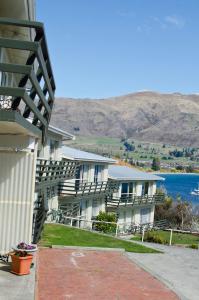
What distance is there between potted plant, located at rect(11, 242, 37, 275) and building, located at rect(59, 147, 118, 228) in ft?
75.6

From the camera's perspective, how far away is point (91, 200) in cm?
4503

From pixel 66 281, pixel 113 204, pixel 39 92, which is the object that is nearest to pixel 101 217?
pixel 113 204

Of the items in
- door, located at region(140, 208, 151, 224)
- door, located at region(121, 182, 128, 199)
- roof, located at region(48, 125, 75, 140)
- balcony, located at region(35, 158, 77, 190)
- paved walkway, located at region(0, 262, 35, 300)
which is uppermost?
roof, located at region(48, 125, 75, 140)

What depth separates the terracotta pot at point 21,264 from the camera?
504 inches

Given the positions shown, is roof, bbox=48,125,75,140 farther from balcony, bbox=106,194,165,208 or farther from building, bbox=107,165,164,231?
→ building, bbox=107,165,164,231

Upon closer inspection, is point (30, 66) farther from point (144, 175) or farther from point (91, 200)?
point (144, 175)

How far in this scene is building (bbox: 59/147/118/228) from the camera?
4006 cm

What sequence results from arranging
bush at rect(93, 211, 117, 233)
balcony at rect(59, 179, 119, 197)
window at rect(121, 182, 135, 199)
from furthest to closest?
window at rect(121, 182, 135, 199) → balcony at rect(59, 179, 119, 197) → bush at rect(93, 211, 117, 233)

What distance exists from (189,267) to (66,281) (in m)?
6.43

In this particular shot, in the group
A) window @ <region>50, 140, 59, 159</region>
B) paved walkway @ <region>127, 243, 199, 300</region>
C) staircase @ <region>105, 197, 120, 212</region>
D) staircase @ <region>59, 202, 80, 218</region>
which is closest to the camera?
paved walkway @ <region>127, 243, 199, 300</region>

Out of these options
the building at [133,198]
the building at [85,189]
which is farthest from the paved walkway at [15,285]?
the building at [133,198]

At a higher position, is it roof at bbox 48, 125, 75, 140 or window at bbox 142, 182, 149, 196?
roof at bbox 48, 125, 75, 140

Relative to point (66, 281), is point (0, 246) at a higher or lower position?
higher

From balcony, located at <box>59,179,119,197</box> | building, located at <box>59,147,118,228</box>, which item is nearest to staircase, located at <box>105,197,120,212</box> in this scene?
building, located at <box>59,147,118,228</box>
